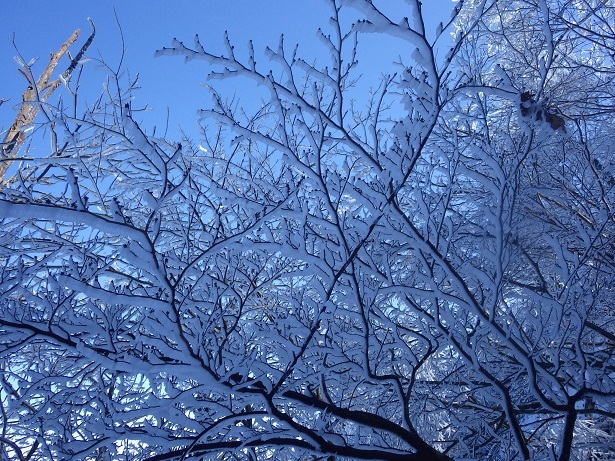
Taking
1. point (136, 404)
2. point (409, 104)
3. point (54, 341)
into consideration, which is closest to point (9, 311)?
point (54, 341)

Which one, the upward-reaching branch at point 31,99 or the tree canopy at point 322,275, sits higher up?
the upward-reaching branch at point 31,99

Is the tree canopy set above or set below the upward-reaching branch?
below

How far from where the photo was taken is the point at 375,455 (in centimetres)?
301

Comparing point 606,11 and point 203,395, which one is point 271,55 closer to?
point 203,395

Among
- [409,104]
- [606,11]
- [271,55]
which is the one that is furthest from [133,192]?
[606,11]

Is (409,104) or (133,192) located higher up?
(133,192)

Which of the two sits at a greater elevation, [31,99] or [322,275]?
[31,99]

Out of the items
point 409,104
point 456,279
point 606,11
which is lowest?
point 456,279

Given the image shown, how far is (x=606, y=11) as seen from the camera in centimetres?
496

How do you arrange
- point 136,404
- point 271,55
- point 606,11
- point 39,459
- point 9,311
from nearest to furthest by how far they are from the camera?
1. point 271,55
2. point 9,311
3. point 136,404
4. point 39,459
5. point 606,11

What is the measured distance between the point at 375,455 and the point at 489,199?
3129 millimetres

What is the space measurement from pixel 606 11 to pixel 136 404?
236 inches

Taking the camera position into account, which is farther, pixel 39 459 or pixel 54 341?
pixel 39 459

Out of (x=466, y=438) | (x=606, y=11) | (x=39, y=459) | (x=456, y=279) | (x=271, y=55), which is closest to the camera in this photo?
(x=271, y=55)
